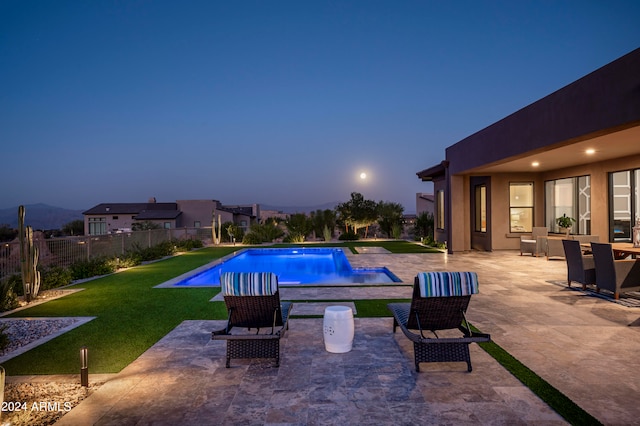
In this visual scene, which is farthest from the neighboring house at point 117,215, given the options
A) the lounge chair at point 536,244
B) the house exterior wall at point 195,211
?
the lounge chair at point 536,244

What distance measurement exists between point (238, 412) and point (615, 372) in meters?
3.52

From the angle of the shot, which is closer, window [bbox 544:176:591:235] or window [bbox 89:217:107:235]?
window [bbox 544:176:591:235]

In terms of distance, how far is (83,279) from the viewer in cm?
1003

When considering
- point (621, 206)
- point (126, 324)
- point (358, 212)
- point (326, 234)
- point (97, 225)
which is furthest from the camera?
point (97, 225)

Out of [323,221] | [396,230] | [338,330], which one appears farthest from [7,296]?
[396,230]

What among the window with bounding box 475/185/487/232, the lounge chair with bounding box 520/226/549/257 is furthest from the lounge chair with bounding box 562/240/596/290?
the window with bounding box 475/185/487/232

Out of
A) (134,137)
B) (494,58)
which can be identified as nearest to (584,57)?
(494,58)

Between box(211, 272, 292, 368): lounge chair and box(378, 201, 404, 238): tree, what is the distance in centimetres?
1853

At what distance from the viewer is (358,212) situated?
71.9 ft

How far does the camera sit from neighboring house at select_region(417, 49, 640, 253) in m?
6.14

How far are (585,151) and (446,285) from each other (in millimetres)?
8003

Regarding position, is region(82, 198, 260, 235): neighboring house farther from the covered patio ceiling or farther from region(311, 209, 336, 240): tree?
the covered patio ceiling

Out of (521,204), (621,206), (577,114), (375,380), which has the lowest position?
(375,380)

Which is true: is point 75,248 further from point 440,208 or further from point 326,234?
point 440,208
